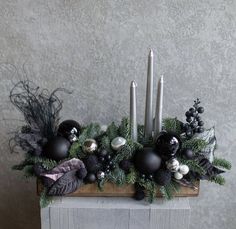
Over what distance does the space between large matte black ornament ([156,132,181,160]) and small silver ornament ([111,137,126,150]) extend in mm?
72

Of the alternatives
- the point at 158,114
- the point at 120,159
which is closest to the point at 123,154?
the point at 120,159

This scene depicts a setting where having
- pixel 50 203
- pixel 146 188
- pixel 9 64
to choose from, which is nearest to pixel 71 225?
pixel 50 203

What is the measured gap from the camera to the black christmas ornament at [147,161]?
79cm

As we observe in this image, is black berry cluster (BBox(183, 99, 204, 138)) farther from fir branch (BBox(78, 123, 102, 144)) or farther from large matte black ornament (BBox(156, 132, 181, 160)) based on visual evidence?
fir branch (BBox(78, 123, 102, 144))

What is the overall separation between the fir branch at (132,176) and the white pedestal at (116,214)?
0.06 metres

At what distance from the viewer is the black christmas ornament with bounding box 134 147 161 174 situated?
0.79 m

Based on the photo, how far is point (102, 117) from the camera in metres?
1.09

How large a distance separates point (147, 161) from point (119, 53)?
355 mm

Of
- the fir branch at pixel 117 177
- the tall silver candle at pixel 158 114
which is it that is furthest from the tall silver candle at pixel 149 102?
the fir branch at pixel 117 177

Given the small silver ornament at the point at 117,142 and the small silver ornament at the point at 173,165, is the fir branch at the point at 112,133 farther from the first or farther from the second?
the small silver ornament at the point at 173,165

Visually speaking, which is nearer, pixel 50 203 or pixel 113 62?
pixel 50 203

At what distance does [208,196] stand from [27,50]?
0.66m

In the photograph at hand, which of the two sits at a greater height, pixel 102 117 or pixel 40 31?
pixel 40 31

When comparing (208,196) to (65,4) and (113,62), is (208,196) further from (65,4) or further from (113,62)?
(65,4)
